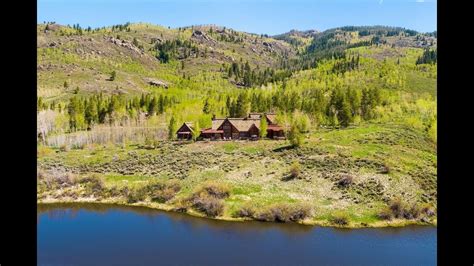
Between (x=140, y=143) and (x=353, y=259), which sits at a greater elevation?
(x=140, y=143)

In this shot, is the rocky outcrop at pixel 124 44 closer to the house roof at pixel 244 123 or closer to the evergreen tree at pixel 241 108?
the evergreen tree at pixel 241 108

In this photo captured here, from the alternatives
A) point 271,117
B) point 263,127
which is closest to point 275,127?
point 263,127

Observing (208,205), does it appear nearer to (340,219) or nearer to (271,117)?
(340,219)

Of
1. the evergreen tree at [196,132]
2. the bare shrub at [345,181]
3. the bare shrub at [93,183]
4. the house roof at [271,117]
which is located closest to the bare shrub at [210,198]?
the bare shrub at [345,181]

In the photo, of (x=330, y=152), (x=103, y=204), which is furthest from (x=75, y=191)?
(x=330, y=152)

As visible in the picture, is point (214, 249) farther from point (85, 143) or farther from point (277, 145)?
point (85, 143)

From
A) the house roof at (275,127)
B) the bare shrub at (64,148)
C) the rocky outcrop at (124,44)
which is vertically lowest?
the bare shrub at (64,148)
